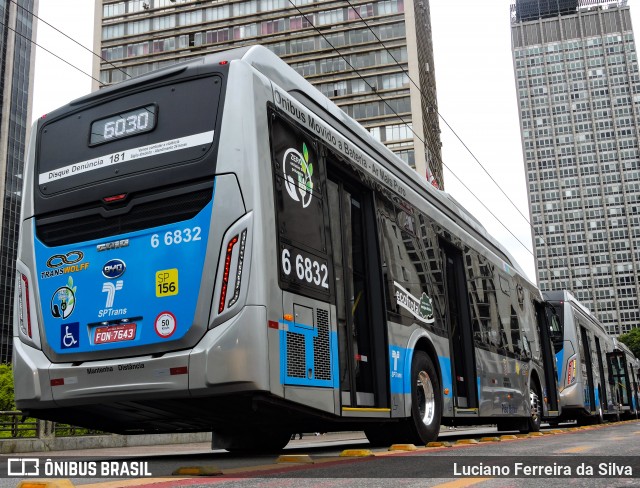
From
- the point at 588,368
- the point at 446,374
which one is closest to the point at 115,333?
the point at 446,374

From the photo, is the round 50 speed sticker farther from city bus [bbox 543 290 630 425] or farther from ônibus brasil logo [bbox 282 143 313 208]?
city bus [bbox 543 290 630 425]

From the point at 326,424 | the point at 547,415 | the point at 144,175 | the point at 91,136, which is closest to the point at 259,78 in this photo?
the point at 144,175

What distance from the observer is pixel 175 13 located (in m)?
76.0

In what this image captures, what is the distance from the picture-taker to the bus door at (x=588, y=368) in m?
20.6

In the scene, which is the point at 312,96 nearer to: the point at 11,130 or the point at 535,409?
the point at 535,409

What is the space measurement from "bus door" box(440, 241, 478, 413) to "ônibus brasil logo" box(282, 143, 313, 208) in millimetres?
4038

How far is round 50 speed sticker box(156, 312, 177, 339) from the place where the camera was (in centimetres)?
585

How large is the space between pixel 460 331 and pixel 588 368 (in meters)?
12.7

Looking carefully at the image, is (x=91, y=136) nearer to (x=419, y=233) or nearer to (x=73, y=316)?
(x=73, y=316)

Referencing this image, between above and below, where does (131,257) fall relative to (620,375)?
above

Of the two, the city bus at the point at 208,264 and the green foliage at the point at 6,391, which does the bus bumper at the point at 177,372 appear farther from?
the green foliage at the point at 6,391

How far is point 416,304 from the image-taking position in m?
8.86

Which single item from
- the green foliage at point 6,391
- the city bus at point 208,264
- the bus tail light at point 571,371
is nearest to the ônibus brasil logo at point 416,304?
the city bus at point 208,264

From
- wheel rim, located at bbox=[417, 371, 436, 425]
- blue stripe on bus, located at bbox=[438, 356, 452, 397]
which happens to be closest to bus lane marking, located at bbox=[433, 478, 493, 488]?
wheel rim, located at bbox=[417, 371, 436, 425]
